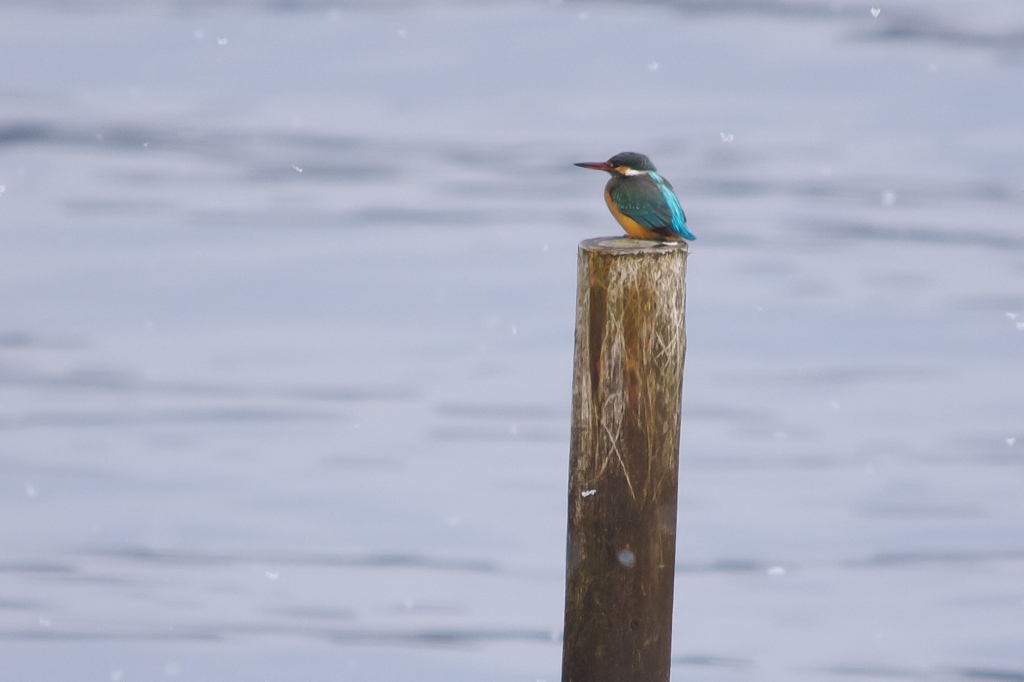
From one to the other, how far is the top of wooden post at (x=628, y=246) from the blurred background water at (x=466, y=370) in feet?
10.2

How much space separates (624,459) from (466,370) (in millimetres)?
10474

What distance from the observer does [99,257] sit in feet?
67.8

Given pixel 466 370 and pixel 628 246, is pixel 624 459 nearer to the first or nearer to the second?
pixel 628 246

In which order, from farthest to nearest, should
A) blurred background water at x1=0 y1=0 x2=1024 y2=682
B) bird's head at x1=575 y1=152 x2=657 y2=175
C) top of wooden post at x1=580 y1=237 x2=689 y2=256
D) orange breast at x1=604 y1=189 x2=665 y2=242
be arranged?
1. blurred background water at x1=0 y1=0 x2=1024 y2=682
2. bird's head at x1=575 y1=152 x2=657 y2=175
3. orange breast at x1=604 y1=189 x2=665 y2=242
4. top of wooden post at x1=580 y1=237 x2=689 y2=256

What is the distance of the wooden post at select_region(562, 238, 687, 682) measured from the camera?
4.43 m

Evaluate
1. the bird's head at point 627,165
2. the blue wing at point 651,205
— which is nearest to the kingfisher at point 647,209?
the blue wing at point 651,205

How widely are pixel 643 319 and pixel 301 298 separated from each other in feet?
47.5

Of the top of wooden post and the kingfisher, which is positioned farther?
the kingfisher

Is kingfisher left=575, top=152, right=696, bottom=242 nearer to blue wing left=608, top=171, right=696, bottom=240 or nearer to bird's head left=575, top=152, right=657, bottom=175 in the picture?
blue wing left=608, top=171, right=696, bottom=240

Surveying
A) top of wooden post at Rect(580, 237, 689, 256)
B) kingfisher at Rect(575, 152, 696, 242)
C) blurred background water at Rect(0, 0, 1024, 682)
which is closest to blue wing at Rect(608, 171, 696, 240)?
kingfisher at Rect(575, 152, 696, 242)

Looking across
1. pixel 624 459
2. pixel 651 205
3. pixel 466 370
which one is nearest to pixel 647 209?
pixel 651 205

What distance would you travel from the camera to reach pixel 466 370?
15.0m

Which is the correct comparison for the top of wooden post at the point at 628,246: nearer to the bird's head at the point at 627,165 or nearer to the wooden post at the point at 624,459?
the wooden post at the point at 624,459

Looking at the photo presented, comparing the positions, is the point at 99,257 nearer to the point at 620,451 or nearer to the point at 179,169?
the point at 179,169
